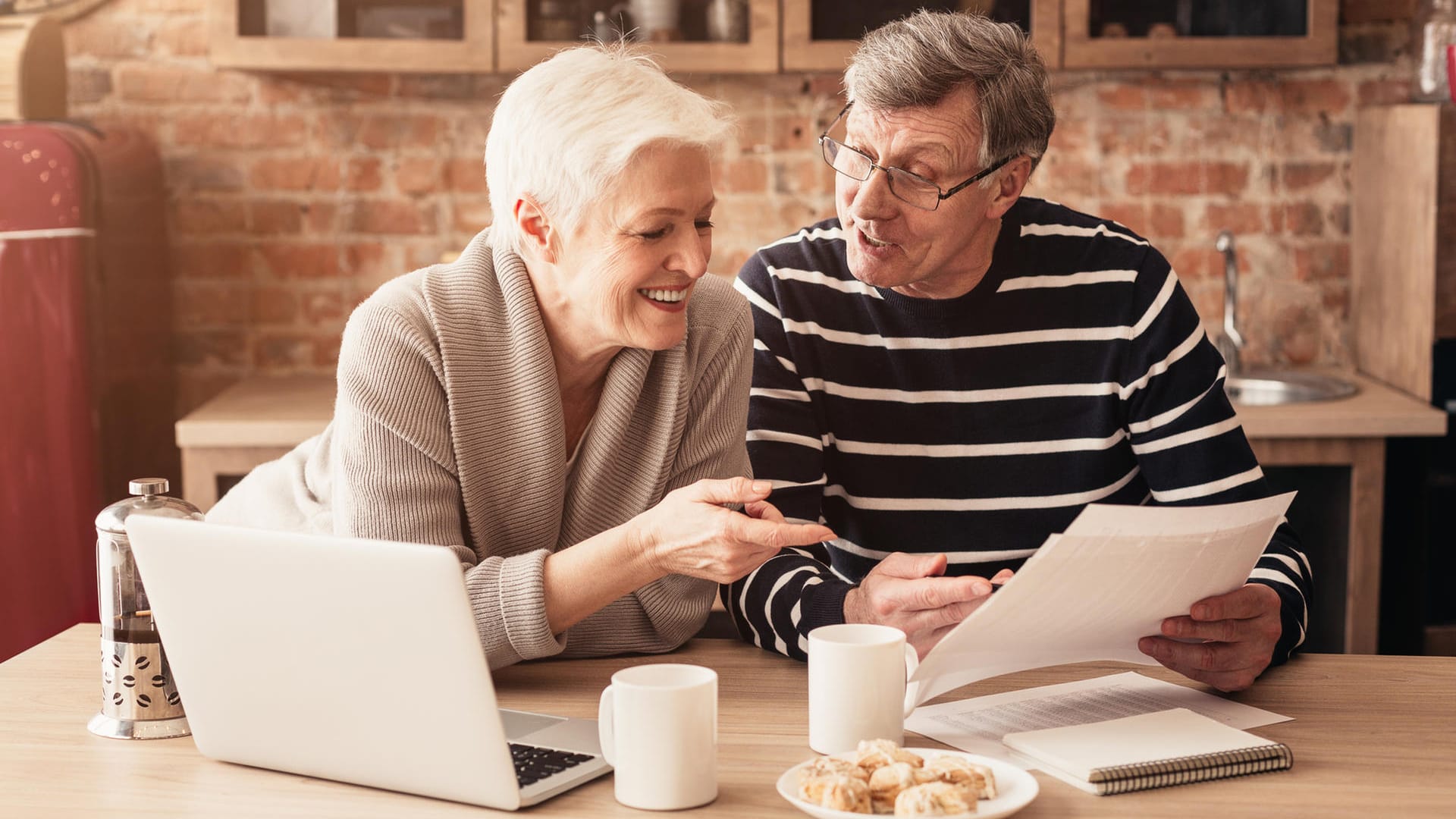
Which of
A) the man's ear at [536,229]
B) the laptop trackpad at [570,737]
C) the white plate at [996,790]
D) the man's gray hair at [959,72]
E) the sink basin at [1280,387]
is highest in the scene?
the man's gray hair at [959,72]

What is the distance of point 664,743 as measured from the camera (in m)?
1.08

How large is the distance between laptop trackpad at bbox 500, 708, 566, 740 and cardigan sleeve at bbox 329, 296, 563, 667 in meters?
0.08

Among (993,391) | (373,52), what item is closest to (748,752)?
(993,391)

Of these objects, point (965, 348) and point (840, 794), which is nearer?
point (840, 794)

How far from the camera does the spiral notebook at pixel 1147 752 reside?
1.12 meters

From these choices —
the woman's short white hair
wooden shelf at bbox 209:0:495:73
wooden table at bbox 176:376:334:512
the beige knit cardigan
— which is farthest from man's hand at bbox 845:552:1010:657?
wooden shelf at bbox 209:0:495:73

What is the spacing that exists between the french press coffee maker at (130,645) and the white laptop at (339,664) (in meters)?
0.07

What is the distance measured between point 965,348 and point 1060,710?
0.61 meters

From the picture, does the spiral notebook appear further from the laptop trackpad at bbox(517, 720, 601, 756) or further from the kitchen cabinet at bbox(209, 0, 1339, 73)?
the kitchen cabinet at bbox(209, 0, 1339, 73)

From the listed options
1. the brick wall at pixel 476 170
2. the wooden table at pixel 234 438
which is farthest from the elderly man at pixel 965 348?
the brick wall at pixel 476 170

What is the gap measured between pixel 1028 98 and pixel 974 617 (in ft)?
2.76

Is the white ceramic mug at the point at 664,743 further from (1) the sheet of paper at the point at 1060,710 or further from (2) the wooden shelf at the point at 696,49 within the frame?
(2) the wooden shelf at the point at 696,49

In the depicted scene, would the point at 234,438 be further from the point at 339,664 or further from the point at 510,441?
the point at 339,664

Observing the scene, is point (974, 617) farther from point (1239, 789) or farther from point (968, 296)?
point (968, 296)
